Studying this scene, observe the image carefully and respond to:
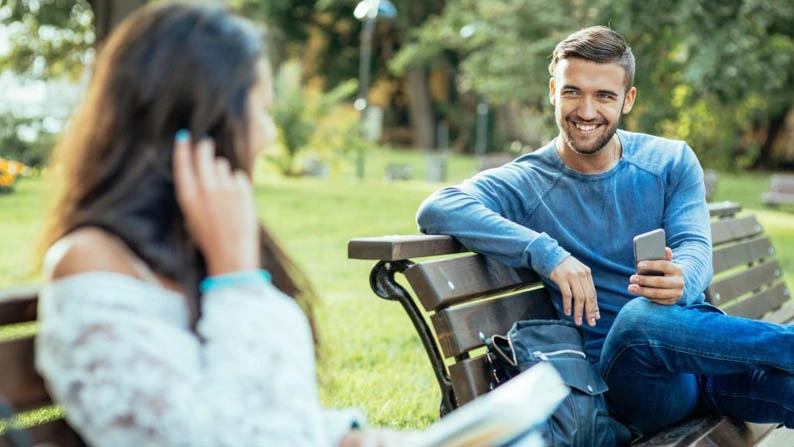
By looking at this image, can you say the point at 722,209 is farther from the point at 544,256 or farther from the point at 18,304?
the point at 18,304

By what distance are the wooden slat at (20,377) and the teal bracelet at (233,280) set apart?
1.26 ft

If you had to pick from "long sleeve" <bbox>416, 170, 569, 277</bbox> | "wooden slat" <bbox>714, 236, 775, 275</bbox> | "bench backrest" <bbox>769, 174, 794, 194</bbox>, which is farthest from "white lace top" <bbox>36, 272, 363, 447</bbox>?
"bench backrest" <bbox>769, 174, 794, 194</bbox>

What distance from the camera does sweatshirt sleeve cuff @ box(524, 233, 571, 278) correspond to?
333cm

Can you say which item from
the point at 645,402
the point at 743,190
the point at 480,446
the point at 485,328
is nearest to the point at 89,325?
the point at 480,446

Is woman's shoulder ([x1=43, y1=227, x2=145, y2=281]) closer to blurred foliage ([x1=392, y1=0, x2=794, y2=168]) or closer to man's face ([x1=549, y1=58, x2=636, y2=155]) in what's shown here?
man's face ([x1=549, y1=58, x2=636, y2=155])

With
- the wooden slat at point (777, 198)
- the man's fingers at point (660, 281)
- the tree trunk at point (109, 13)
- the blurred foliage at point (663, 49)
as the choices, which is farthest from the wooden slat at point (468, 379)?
the wooden slat at point (777, 198)

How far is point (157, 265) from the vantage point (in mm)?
1894

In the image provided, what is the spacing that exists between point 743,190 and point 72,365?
2755 cm

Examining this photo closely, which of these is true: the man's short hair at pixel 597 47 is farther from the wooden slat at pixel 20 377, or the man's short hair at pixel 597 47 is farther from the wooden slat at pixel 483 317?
the wooden slat at pixel 20 377

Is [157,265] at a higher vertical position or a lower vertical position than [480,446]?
higher

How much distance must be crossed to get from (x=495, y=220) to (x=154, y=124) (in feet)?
5.60

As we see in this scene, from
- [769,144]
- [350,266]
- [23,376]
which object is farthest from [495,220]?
[769,144]

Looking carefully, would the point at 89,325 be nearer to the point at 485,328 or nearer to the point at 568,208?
the point at 485,328

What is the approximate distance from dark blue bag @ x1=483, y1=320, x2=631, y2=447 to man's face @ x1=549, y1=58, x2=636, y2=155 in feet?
2.45
